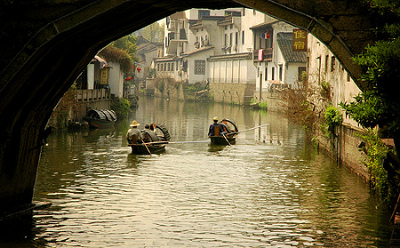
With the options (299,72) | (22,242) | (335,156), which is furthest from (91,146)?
(299,72)

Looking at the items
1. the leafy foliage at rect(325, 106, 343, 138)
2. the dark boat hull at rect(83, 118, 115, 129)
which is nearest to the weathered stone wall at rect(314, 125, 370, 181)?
the leafy foliage at rect(325, 106, 343, 138)

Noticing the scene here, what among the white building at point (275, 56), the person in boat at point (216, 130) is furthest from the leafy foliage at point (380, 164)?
the white building at point (275, 56)

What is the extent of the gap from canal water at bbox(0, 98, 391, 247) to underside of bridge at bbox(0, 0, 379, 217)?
183 cm

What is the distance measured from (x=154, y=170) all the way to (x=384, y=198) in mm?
8848

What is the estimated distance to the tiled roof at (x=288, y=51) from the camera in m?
50.9

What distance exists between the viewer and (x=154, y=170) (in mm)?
20188

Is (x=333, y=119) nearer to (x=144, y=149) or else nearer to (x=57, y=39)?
(x=144, y=149)

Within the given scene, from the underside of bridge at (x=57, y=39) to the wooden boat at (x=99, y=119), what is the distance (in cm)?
2178

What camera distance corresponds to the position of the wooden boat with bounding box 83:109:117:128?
1335 inches

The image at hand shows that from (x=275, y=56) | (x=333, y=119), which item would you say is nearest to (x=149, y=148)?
(x=333, y=119)

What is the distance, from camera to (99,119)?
3403cm

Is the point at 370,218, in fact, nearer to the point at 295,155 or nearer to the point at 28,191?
the point at 28,191

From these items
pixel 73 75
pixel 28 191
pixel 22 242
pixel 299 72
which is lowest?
pixel 22 242

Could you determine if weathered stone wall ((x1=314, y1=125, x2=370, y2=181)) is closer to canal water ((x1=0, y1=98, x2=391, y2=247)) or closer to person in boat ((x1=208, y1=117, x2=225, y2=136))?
canal water ((x1=0, y1=98, x2=391, y2=247))
